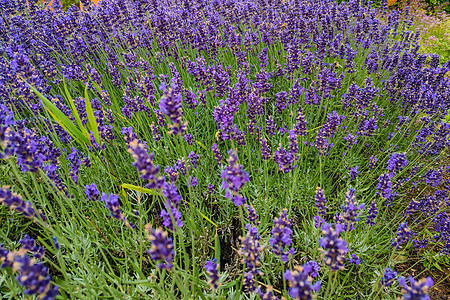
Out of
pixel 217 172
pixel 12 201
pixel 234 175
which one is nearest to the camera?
pixel 12 201

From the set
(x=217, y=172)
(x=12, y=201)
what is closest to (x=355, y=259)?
(x=217, y=172)

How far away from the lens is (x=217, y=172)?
10.3 feet

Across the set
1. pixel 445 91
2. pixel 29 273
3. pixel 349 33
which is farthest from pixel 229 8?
pixel 29 273

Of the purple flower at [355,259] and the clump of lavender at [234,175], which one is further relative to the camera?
the purple flower at [355,259]

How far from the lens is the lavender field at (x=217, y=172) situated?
1.44 meters

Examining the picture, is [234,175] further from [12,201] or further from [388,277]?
[388,277]

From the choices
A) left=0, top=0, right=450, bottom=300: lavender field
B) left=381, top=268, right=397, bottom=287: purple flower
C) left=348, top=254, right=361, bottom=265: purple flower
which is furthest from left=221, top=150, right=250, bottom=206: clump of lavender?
left=348, top=254, right=361, bottom=265: purple flower

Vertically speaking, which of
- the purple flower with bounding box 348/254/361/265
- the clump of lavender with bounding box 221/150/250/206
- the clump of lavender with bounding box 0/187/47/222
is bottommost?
the purple flower with bounding box 348/254/361/265

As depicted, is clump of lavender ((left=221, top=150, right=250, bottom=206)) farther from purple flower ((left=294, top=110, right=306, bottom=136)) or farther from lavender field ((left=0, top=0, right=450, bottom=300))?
purple flower ((left=294, top=110, right=306, bottom=136))

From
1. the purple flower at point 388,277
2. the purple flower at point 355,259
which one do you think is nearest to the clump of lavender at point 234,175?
the purple flower at point 388,277

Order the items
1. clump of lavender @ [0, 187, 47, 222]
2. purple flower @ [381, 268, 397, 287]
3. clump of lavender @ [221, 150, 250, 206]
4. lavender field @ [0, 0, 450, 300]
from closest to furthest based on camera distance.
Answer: clump of lavender @ [0, 187, 47, 222] < clump of lavender @ [221, 150, 250, 206] < lavender field @ [0, 0, 450, 300] < purple flower @ [381, 268, 397, 287]

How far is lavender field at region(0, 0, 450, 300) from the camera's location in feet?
4.72

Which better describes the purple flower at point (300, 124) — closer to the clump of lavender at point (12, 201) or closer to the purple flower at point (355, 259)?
the purple flower at point (355, 259)

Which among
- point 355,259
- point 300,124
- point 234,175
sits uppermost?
point 234,175
